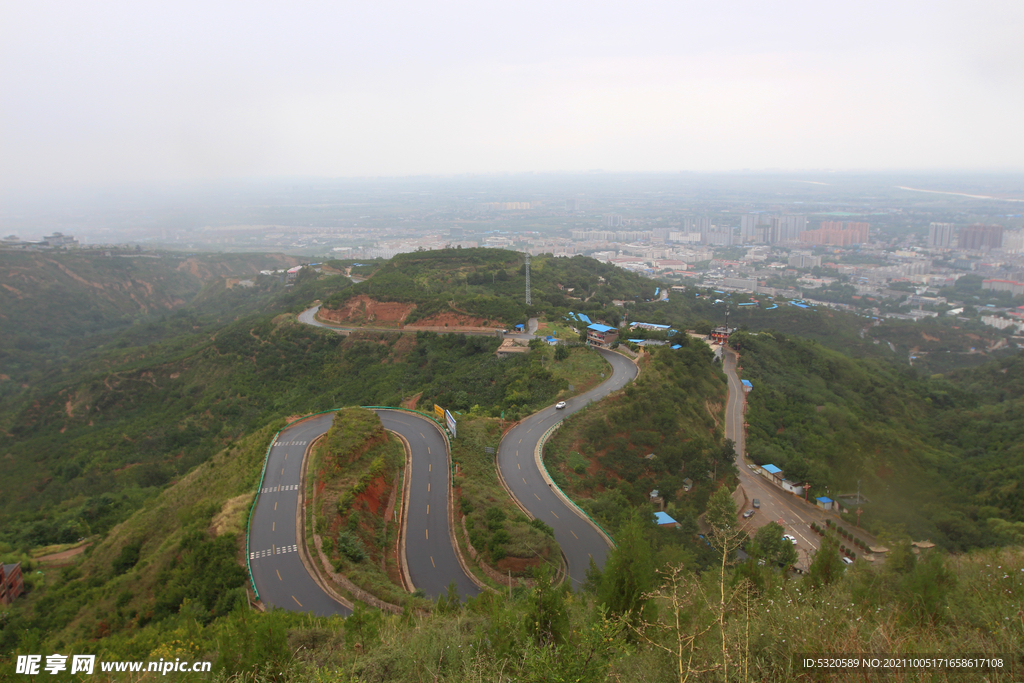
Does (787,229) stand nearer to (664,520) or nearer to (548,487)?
(664,520)

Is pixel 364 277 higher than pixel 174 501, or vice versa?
pixel 364 277

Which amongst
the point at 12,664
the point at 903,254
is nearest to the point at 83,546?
the point at 12,664

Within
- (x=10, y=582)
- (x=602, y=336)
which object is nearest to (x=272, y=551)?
(x=10, y=582)

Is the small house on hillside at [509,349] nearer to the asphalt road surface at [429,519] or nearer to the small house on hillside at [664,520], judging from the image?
the asphalt road surface at [429,519]

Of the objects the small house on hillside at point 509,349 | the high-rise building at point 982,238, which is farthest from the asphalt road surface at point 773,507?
the high-rise building at point 982,238

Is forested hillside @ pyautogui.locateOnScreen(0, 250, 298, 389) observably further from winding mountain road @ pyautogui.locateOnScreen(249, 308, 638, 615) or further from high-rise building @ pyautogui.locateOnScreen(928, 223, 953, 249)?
high-rise building @ pyautogui.locateOnScreen(928, 223, 953, 249)

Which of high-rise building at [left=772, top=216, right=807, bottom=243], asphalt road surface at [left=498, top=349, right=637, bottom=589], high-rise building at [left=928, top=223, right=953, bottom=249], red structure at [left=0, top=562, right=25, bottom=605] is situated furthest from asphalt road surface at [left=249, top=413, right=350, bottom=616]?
high-rise building at [left=928, top=223, right=953, bottom=249]

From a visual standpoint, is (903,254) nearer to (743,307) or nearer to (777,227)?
(777,227)
